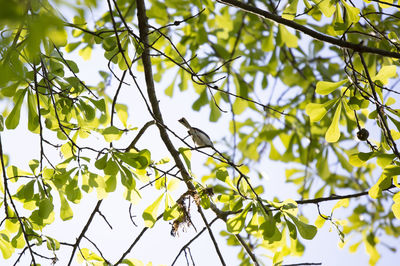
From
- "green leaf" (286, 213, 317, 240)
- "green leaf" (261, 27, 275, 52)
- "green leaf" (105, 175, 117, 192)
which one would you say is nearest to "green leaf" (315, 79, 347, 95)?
"green leaf" (286, 213, 317, 240)

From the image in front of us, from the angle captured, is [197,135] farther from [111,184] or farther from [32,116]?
[32,116]

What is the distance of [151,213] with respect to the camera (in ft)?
3.87

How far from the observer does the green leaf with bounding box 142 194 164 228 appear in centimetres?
116

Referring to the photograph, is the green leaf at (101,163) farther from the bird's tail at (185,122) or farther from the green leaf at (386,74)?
the green leaf at (386,74)

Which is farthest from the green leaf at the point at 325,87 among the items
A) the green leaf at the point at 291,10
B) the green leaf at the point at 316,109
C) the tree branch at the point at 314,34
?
the green leaf at the point at 291,10

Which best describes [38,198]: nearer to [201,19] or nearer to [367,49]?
[367,49]

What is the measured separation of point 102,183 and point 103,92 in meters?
1.14

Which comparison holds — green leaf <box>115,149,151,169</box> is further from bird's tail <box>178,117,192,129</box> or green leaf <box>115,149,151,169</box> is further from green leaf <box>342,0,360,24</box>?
green leaf <box>342,0,360,24</box>

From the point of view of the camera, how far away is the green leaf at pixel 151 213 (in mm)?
1163

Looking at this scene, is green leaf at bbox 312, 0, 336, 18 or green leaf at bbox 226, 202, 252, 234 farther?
green leaf at bbox 312, 0, 336, 18

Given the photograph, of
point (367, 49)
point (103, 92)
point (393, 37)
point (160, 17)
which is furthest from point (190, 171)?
point (160, 17)

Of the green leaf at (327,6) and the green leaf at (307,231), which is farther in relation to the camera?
the green leaf at (327,6)

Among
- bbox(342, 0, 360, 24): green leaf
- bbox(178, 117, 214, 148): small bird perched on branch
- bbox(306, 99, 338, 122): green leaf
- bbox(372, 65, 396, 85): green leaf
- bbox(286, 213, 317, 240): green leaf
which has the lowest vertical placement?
bbox(286, 213, 317, 240): green leaf

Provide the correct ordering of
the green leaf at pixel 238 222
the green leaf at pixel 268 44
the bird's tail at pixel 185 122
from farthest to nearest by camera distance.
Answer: the green leaf at pixel 268 44 → the bird's tail at pixel 185 122 → the green leaf at pixel 238 222
